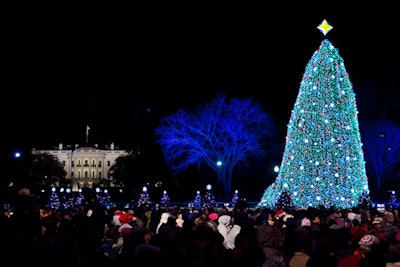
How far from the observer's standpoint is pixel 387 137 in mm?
59625

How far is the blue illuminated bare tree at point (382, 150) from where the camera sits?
2334 inches

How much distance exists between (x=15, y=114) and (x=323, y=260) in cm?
3178

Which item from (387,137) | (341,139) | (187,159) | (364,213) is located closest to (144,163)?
(187,159)

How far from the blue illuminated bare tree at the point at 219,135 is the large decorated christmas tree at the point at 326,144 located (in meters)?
25.0

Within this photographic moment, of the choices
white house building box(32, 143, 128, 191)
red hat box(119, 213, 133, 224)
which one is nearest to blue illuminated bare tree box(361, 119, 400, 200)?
red hat box(119, 213, 133, 224)

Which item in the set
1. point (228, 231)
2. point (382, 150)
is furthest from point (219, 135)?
point (228, 231)

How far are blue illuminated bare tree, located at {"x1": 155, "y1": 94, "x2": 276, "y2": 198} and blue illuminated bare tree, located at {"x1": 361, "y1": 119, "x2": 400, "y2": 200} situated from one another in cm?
1077

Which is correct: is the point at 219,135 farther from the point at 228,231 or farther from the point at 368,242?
the point at 368,242

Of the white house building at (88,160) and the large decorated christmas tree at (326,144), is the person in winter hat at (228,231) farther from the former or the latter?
the white house building at (88,160)

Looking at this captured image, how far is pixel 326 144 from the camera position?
3005cm

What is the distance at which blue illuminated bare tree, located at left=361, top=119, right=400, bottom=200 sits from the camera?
59281mm

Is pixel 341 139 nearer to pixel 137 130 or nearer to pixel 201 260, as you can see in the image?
pixel 201 260

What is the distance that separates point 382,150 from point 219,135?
54.9ft

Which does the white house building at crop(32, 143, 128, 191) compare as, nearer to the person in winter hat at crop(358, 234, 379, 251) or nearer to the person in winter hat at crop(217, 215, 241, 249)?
the person in winter hat at crop(217, 215, 241, 249)
